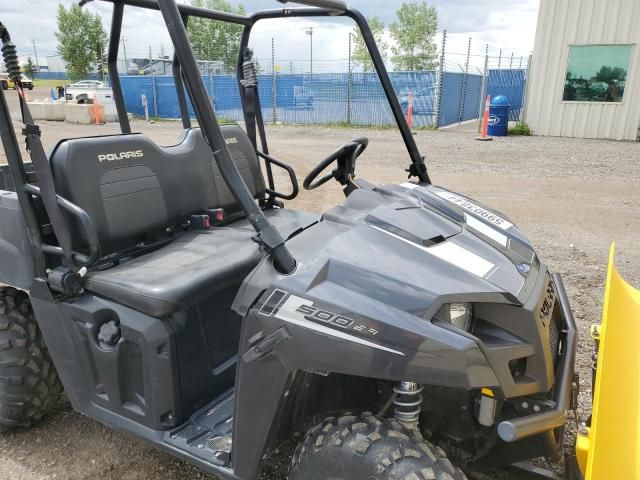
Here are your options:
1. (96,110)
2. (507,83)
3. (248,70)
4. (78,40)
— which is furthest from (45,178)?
(78,40)

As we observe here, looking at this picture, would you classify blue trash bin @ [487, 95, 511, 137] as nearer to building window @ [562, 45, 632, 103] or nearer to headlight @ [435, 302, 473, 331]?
building window @ [562, 45, 632, 103]

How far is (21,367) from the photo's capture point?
248cm

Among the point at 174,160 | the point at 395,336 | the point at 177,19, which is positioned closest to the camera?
the point at 395,336

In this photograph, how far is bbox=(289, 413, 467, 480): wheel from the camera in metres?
1.49

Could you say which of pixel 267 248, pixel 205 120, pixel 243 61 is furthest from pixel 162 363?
pixel 243 61

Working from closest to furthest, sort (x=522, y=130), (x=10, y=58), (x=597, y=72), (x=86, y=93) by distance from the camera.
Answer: (x=10, y=58)
(x=597, y=72)
(x=522, y=130)
(x=86, y=93)

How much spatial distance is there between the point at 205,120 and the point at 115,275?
90 cm

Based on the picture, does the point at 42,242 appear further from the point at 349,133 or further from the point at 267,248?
the point at 349,133

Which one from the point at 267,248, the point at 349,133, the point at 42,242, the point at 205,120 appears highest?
the point at 205,120

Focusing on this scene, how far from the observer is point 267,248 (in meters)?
1.64

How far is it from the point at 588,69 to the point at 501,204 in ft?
27.2

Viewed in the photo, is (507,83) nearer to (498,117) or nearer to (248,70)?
(498,117)

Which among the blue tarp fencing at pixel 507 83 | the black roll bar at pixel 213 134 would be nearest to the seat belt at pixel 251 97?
the black roll bar at pixel 213 134

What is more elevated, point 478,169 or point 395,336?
point 395,336
